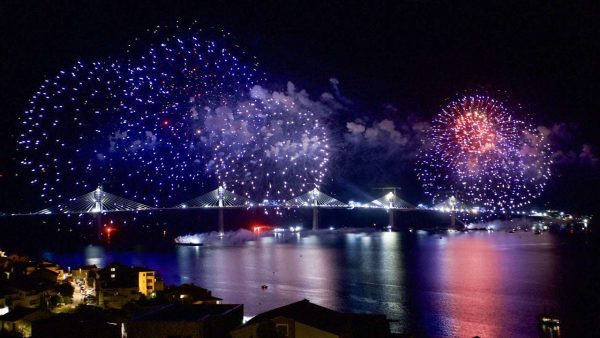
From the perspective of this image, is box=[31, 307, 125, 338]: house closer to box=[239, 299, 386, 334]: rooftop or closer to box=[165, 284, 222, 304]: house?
box=[239, 299, 386, 334]: rooftop

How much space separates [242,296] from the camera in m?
11.9

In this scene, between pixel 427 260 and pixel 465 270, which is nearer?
pixel 465 270

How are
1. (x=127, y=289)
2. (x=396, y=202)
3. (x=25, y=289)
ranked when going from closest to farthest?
(x=25, y=289), (x=127, y=289), (x=396, y=202)

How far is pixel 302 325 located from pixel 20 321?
3.70 metres

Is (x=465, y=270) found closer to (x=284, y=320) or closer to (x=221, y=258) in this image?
(x=221, y=258)

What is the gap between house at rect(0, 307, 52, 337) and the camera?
6.79m

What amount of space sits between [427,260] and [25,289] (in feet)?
45.4

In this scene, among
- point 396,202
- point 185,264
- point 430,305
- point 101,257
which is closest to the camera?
point 430,305

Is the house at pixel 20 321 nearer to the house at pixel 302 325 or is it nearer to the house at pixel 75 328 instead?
the house at pixel 75 328

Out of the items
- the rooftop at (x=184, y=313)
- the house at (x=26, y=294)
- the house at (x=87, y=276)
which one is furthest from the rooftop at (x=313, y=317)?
the house at (x=87, y=276)

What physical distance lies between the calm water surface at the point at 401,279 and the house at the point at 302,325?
3862mm

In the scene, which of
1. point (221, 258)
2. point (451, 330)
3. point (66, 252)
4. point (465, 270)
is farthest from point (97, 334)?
point (66, 252)

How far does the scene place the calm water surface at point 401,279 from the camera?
1038 centimetres

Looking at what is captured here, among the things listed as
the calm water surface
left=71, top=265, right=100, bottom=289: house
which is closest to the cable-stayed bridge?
the calm water surface
